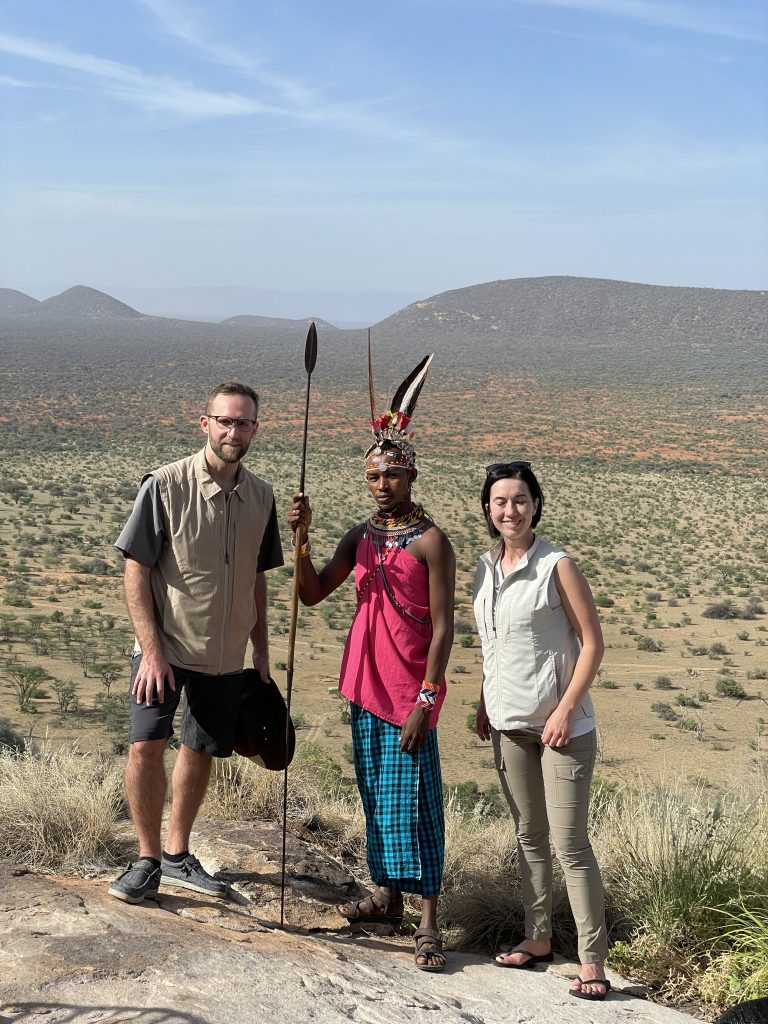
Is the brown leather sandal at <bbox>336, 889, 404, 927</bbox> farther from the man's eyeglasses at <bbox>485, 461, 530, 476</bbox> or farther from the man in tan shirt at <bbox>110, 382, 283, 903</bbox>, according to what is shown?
the man's eyeglasses at <bbox>485, 461, 530, 476</bbox>

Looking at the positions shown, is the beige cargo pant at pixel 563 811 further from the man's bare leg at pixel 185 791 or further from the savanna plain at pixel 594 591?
the man's bare leg at pixel 185 791

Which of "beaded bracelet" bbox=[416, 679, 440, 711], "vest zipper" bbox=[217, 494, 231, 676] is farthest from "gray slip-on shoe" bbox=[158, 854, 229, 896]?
"beaded bracelet" bbox=[416, 679, 440, 711]

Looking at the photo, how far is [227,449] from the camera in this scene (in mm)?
3883

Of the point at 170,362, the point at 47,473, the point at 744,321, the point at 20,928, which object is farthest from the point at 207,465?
the point at 744,321

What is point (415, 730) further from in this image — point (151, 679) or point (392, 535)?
point (151, 679)

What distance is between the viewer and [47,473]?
36594 mm

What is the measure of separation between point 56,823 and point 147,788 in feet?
3.16

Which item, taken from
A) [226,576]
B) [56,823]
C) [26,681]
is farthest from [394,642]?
[26,681]

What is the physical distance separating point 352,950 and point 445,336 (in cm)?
11996

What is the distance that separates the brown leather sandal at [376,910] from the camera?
4105mm

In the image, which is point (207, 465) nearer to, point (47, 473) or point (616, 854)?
point (616, 854)

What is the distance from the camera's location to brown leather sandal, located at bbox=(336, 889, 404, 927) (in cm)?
411

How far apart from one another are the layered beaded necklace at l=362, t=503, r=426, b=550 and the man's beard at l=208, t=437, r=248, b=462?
0.57m

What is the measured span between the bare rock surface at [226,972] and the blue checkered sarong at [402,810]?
0.29 meters
